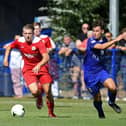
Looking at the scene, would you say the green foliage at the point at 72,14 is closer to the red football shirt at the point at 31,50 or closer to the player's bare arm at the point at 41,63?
the red football shirt at the point at 31,50

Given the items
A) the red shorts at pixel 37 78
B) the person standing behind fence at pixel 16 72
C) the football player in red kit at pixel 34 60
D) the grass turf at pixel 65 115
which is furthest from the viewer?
the person standing behind fence at pixel 16 72

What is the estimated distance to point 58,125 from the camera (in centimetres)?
1309

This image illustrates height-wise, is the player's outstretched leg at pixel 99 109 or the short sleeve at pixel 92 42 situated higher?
the short sleeve at pixel 92 42

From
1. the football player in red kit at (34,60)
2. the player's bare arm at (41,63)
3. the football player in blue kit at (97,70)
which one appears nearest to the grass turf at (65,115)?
the football player in blue kit at (97,70)

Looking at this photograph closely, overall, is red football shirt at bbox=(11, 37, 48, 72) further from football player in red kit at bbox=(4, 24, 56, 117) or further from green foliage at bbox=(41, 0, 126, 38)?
green foliage at bbox=(41, 0, 126, 38)

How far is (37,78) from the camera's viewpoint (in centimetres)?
1678

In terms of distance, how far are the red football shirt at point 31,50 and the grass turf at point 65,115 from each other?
1.14 m

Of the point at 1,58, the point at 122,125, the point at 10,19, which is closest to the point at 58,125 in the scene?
the point at 122,125

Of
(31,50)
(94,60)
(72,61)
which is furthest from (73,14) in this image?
(94,60)

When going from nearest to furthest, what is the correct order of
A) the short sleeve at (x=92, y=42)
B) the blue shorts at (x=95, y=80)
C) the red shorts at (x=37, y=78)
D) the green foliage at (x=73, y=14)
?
the short sleeve at (x=92, y=42), the blue shorts at (x=95, y=80), the red shorts at (x=37, y=78), the green foliage at (x=73, y=14)

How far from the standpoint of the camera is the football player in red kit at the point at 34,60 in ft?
52.9

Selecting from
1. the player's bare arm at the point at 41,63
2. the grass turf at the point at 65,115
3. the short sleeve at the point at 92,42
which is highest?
the short sleeve at the point at 92,42

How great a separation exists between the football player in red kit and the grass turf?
1.86 feet

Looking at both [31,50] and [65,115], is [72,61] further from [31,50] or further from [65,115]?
[31,50]
